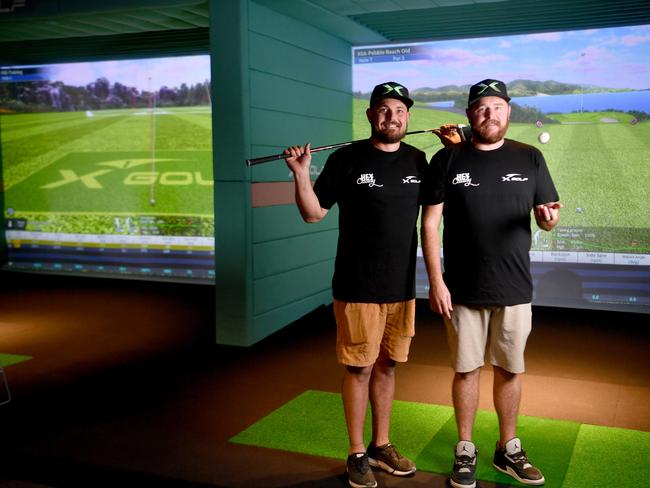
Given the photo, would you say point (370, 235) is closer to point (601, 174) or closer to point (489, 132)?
point (489, 132)

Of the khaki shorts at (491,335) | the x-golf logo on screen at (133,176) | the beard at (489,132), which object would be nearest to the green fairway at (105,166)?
the x-golf logo on screen at (133,176)

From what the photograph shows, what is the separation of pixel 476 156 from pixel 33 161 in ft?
24.5

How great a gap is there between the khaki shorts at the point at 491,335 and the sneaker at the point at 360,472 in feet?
1.91

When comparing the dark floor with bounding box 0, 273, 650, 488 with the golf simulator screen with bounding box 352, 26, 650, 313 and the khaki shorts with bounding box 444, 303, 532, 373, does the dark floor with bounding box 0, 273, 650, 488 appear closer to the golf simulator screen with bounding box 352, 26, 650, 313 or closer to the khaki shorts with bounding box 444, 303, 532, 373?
the golf simulator screen with bounding box 352, 26, 650, 313

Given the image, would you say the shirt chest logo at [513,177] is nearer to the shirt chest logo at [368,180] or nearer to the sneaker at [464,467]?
the shirt chest logo at [368,180]

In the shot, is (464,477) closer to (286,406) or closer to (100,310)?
(286,406)

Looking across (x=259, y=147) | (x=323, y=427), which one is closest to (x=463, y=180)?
(x=323, y=427)

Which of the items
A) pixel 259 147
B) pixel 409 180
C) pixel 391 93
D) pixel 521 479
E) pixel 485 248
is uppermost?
pixel 391 93

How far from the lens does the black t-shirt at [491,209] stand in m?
2.94

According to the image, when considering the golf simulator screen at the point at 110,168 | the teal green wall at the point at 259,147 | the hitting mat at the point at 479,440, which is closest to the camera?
the hitting mat at the point at 479,440

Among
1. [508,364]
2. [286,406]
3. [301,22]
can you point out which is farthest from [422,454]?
[301,22]

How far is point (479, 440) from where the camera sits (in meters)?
3.55

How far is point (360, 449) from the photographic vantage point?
3.10m

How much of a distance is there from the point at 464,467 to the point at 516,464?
251 mm
